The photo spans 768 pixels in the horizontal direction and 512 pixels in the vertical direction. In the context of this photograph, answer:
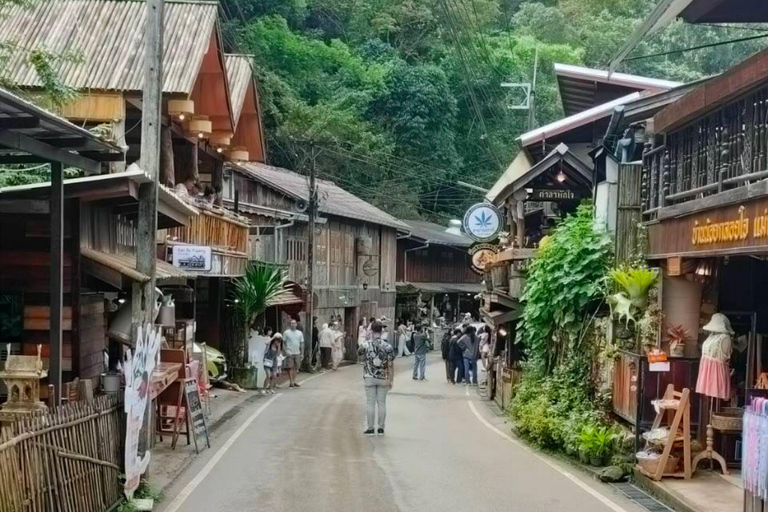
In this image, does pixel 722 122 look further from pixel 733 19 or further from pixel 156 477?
pixel 156 477

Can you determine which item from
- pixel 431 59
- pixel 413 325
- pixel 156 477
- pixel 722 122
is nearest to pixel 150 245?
pixel 156 477

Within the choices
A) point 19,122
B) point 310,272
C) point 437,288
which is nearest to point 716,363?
point 19,122

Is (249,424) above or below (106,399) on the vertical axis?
below

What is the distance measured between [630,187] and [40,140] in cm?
841

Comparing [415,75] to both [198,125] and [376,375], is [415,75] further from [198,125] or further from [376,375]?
[376,375]

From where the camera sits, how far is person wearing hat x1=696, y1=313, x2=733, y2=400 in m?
11.7

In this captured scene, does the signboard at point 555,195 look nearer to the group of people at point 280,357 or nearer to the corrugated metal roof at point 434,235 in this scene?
the group of people at point 280,357

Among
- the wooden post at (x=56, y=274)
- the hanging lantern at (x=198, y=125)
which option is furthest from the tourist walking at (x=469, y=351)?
the wooden post at (x=56, y=274)

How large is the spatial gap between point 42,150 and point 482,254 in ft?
63.6

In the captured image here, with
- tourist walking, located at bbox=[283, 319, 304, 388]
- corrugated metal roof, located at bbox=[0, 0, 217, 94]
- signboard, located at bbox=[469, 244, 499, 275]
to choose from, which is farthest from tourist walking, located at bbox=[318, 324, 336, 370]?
corrugated metal roof, located at bbox=[0, 0, 217, 94]

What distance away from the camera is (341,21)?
189 ft

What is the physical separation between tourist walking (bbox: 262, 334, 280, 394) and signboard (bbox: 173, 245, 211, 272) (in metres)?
8.66

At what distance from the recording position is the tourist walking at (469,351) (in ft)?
101

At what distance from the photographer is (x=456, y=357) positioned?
3181cm
